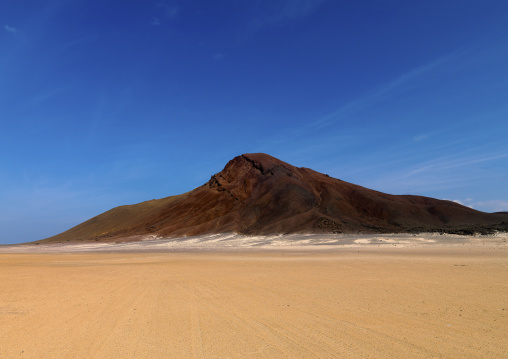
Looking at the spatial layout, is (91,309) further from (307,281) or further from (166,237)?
(166,237)

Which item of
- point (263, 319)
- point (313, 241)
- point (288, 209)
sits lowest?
point (263, 319)

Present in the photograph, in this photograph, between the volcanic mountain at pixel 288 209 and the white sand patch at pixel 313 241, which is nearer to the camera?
the white sand patch at pixel 313 241

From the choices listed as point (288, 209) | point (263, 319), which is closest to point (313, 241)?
point (288, 209)

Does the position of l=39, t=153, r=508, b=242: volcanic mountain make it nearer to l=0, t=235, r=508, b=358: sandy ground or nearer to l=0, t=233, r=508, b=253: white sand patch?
l=0, t=233, r=508, b=253: white sand patch

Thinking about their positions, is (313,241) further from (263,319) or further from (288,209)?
(263,319)

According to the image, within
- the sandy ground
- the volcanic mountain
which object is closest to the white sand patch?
the volcanic mountain

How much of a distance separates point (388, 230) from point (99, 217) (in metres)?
106

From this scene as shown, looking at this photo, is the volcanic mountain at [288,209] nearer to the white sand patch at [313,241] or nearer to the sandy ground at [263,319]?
the white sand patch at [313,241]

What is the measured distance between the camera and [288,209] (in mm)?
79500

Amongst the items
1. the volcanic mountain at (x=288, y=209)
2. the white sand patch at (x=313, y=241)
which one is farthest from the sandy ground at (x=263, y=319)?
the volcanic mountain at (x=288, y=209)

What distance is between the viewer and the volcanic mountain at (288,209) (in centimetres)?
7119

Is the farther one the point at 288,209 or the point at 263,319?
the point at 288,209

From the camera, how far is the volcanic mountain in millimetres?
71188

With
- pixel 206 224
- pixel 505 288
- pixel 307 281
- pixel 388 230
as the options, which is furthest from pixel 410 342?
pixel 206 224
